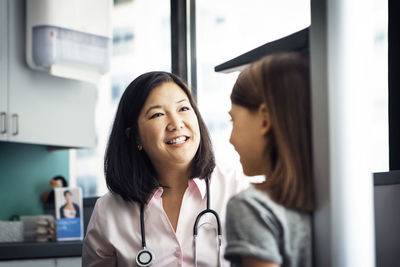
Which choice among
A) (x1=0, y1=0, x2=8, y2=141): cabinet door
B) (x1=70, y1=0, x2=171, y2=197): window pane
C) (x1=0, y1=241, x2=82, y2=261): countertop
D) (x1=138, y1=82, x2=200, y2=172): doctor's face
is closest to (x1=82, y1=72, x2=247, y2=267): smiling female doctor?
(x1=138, y1=82, x2=200, y2=172): doctor's face

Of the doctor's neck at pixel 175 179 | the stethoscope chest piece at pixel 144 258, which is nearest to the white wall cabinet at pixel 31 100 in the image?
the doctor's neck at pixel 175 179

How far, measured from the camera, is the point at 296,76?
0.49 meters

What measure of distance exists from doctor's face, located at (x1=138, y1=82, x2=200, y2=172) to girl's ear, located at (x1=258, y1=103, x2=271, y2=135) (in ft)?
2.31

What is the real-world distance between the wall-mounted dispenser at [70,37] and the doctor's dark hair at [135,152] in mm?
898

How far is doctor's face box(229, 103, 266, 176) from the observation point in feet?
1.65

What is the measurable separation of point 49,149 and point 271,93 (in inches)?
85.5

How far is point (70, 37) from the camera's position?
225 cm

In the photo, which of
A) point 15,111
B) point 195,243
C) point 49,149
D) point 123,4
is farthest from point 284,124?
point 123,4

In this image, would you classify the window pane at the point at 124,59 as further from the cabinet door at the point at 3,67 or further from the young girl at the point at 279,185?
the young girl at the point at 279,185

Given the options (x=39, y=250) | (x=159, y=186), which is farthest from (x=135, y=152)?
(x=39, y=250)

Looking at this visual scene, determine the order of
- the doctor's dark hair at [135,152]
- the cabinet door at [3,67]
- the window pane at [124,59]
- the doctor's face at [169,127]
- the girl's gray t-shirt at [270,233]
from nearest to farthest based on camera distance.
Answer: the girl's gray t-shirt at [270,233]
the doctor's face at [169,127]
the doctor's dark hair at [135,152]
the cabinet door at [3,67]
the window pane at [124,59]

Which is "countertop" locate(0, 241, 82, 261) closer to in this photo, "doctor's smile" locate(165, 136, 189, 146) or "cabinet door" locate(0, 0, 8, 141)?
"cabinet door" locate(0, 0, 8, 141)

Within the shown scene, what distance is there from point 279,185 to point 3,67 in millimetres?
1891

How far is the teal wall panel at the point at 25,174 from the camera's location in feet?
7.78
